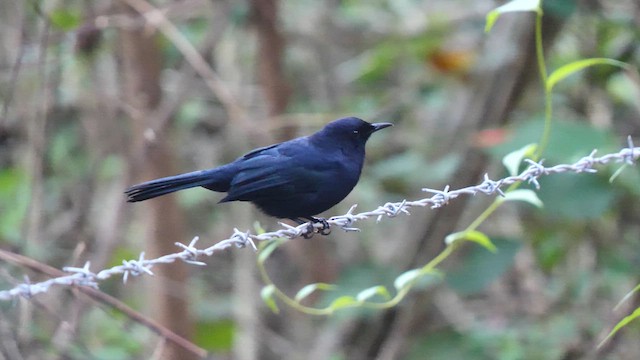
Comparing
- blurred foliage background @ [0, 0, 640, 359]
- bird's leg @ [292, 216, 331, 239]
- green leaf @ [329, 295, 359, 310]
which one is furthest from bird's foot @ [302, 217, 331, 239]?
blurred foliage background @ [0, 0, 640, 359]

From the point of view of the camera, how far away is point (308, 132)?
21.2 ft

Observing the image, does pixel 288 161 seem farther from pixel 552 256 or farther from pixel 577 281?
pixel 577 281

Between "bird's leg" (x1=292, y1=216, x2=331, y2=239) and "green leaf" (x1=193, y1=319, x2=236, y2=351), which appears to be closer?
"bird's leg" (x1=292, y1=216, x2=331, y2=239)

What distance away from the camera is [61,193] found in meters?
6.79

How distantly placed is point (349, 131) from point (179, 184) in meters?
0.81

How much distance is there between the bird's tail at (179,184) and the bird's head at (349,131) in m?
0.49

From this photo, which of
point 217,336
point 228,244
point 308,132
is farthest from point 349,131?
point 308,132

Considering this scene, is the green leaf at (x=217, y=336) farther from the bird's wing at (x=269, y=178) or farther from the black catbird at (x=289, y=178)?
the bird's wing at (x=269, y=178)

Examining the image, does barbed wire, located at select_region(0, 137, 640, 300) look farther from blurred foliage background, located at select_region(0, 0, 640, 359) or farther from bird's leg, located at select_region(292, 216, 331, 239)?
blurred foliage background, located at select_region(0, 0, 640, 359)

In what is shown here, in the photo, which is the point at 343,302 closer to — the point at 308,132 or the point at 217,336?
the point at 217,336

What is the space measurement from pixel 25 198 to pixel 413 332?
2.63 meters

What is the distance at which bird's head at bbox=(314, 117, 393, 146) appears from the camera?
341 centimetres

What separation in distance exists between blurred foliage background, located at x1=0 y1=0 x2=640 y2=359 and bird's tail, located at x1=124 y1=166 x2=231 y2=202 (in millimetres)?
923

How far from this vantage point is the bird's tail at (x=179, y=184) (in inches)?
108
